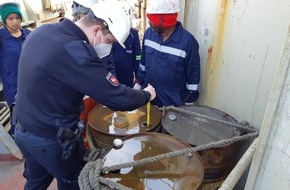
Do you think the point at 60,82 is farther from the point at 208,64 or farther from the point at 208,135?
the point at 208,64

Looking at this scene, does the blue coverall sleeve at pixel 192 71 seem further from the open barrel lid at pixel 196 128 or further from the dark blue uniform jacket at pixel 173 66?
the open barrel lid at pixel 196 128

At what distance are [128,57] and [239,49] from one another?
183 centimetres

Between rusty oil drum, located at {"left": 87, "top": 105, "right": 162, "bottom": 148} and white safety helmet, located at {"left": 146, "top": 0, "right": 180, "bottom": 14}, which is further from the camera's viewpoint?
white safety helmet, located at {"left": 146, "top": 0, "right": 180, "bottom": 14}

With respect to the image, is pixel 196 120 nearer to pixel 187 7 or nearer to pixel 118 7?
pixel 118 7

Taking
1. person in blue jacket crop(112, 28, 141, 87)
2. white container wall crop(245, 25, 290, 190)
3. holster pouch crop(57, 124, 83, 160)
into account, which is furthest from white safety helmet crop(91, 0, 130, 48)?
person in blue jacket crop(112, 28, 141, 87)

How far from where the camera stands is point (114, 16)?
180cm

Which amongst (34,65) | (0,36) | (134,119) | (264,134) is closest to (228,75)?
(134,119)

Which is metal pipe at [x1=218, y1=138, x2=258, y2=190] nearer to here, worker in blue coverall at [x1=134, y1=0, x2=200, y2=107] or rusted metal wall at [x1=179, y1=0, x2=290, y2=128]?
rusted metal wall at [x1=179, y1=0, x2=290, y2=128]

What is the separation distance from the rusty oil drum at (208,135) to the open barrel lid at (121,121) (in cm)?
18

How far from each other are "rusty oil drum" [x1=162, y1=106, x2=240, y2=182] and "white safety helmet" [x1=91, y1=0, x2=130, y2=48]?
897 millimetres

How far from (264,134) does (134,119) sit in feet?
4.80

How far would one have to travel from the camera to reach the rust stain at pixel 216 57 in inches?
102

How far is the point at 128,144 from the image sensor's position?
206 cm

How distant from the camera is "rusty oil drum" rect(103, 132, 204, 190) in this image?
1.72m
